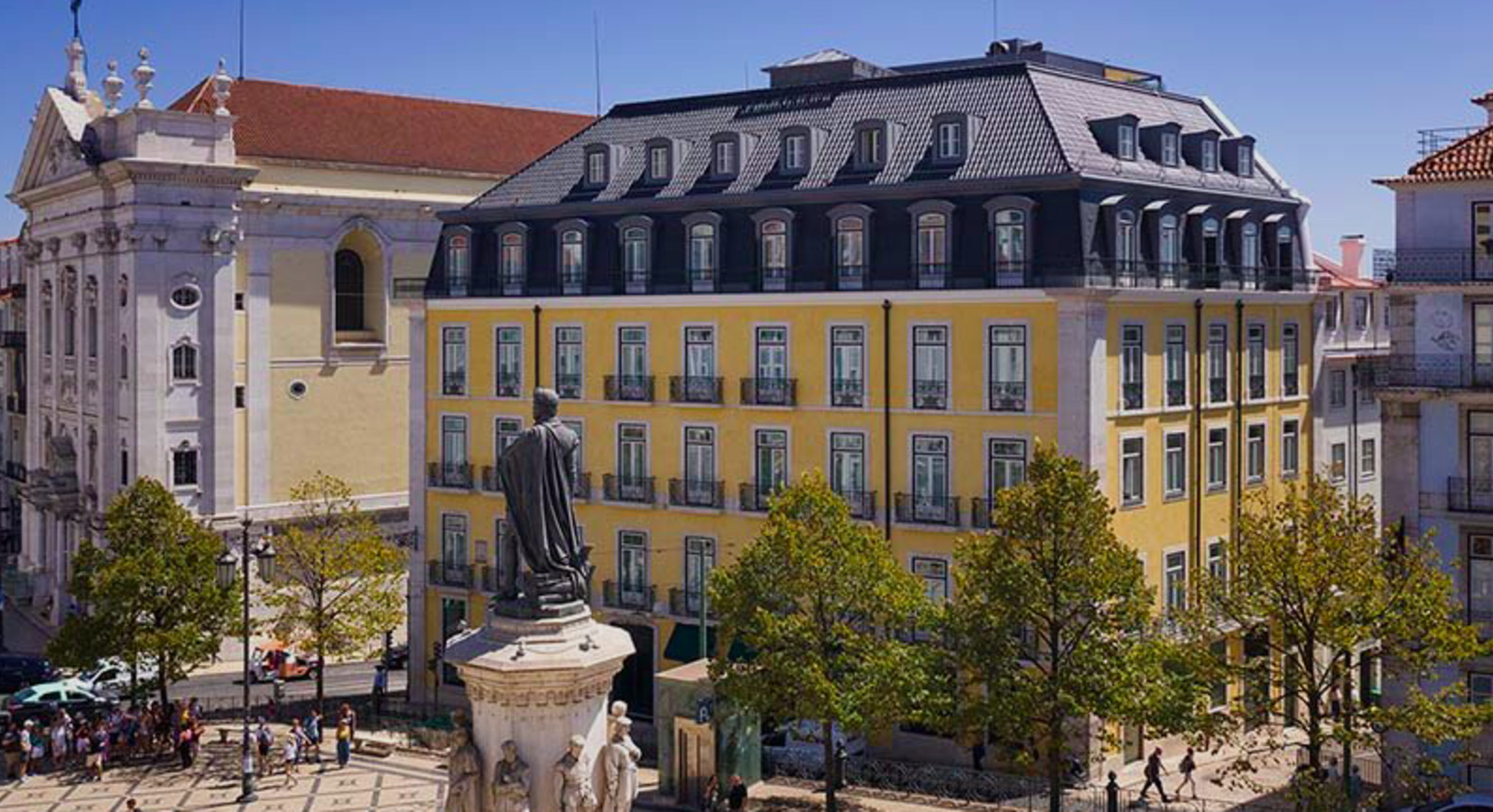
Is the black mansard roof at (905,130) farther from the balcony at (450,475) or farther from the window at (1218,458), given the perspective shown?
the balcony at (450,475)

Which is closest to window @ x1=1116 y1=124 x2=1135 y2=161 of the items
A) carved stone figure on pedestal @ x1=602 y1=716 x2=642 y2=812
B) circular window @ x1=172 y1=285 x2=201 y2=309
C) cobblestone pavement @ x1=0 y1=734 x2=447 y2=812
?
cobblestone pavement @ x1=0 y1=734 x2=447 y2=812

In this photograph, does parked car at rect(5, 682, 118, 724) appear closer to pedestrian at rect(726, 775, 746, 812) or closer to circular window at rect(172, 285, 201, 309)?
circular window at rect(172, 285, 201, 309)

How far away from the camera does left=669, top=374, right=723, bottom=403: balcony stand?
158 feet

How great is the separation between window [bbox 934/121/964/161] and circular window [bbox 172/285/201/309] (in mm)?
32142

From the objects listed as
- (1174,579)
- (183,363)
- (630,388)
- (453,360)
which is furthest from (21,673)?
(1174,579)

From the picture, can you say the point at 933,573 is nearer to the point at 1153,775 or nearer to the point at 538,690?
the point at 1153,775

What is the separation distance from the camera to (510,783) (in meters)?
20.1

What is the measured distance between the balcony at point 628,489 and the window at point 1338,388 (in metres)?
21.2

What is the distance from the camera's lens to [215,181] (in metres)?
64.9

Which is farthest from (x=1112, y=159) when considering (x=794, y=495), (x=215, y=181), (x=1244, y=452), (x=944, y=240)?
(x=215, y=181)

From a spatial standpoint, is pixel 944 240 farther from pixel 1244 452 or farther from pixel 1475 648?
pixel 1475 648

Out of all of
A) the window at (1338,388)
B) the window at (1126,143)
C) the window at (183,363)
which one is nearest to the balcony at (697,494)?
the window at (1126,143)

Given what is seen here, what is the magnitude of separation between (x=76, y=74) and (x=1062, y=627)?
2120 inches

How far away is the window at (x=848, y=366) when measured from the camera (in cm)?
4556
